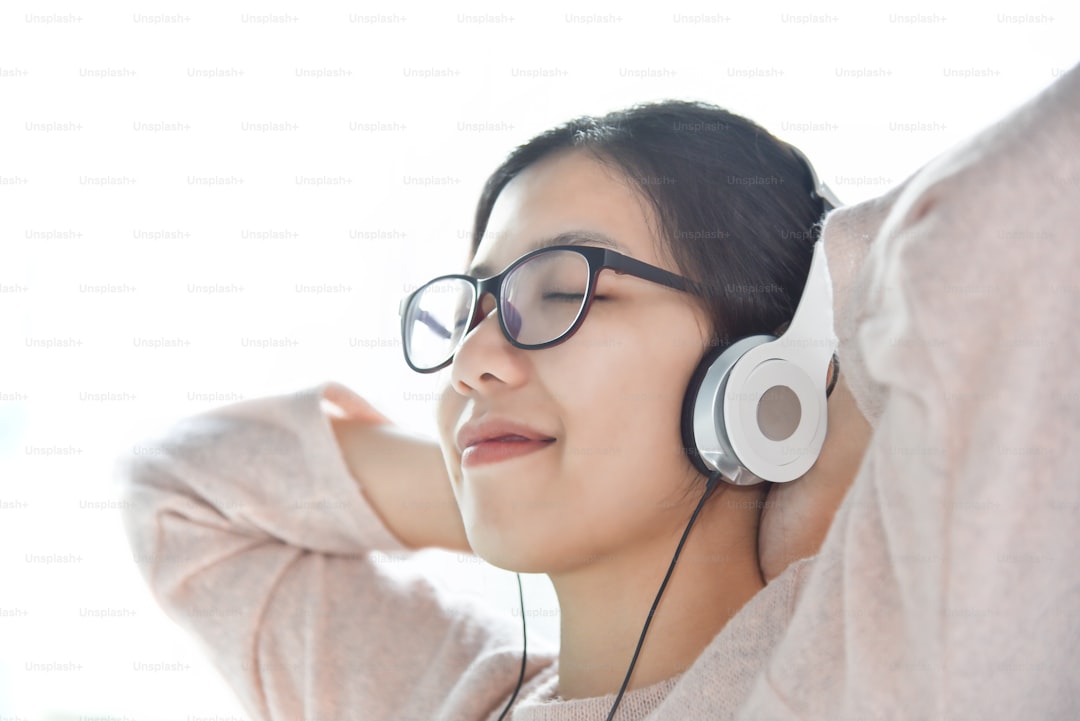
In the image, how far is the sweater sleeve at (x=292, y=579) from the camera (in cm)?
126

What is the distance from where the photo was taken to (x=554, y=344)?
3.08 ft

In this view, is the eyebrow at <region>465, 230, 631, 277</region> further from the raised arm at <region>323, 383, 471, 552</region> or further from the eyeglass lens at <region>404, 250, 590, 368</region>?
the raised arm at <region>323, 383, 471, 552</region>

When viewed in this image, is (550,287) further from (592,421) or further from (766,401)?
(766,401)

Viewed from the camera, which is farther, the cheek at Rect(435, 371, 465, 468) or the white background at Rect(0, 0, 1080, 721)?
the white background at Rect(0, 0, 1080, 721)

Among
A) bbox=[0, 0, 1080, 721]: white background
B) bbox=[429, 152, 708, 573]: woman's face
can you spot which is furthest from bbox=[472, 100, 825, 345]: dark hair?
bbox=[0, 0, 1080, 721]: white background

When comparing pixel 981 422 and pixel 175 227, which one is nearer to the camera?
pixel 981 422

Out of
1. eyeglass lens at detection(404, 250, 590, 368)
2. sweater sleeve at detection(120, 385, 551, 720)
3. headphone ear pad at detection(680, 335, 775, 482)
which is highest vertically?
eyeglass lens at detection(404, 250, 590, 368)

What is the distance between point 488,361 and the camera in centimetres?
97

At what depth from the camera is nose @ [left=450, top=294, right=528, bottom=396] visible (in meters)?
0.97

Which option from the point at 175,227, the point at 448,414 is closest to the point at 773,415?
the point at 448,414

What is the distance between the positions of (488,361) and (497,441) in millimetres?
97

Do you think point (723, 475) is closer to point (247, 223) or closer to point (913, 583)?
point (913, 583)

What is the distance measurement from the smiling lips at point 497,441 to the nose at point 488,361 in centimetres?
5

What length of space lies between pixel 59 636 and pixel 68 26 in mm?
1425
